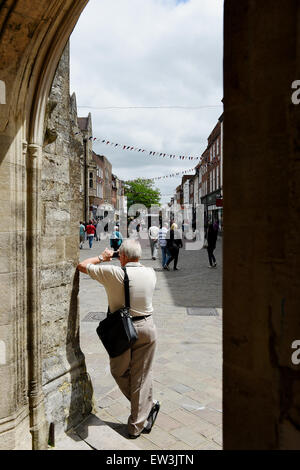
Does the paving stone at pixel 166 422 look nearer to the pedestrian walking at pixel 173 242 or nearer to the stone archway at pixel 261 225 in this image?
the stone archway at pixel 261 225

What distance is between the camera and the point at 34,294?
8.79 feet

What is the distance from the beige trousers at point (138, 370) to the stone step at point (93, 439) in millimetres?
165

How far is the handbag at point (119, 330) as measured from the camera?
2.81m

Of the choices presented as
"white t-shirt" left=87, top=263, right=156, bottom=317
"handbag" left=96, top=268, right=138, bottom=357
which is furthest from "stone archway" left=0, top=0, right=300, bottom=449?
"white t-shirt" left=87, top=263, right=156, bottom=317

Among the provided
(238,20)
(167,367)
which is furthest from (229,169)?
(167,367)

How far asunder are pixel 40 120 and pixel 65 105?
71cm

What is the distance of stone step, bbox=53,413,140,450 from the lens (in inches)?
111

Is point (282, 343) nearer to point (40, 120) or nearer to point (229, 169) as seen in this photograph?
point (229, 169)

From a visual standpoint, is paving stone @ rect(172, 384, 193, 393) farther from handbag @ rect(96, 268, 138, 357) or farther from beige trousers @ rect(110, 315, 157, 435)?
handbag @ rect(96, 268, 138, 357)

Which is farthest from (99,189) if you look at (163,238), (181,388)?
(181,388)

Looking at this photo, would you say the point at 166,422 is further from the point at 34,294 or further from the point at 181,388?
the point at 34,294

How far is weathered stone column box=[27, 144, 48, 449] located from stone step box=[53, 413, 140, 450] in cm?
22

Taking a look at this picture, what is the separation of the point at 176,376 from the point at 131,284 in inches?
A: 72.8

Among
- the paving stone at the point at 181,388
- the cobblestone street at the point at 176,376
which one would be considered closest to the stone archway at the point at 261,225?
the cobblestone street at the point at 176,376
